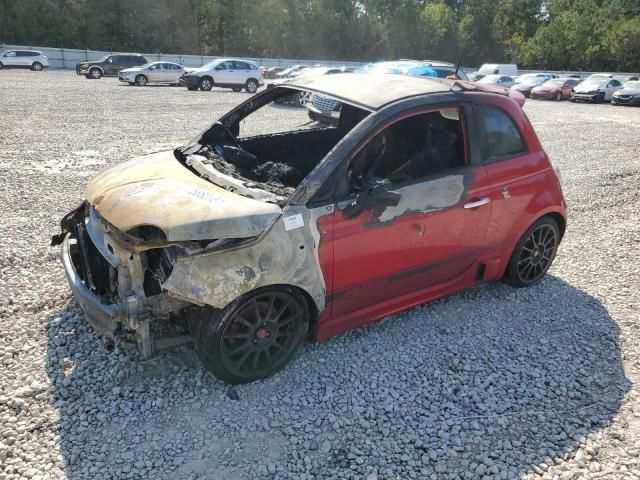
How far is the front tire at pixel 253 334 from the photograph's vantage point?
3.08 meters

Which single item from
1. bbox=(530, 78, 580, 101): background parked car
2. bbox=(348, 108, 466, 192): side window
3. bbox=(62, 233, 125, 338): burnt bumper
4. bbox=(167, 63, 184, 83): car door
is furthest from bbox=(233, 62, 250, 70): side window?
bbox=(62, 233, 125, 338): burnt bumper

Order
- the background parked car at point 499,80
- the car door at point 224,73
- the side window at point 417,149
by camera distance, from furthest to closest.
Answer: the background parked car at point 499,80 < the car door at point 224,73 < the side window at point 417,149

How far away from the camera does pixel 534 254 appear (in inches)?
183

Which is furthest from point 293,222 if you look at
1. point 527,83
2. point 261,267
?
point 527,83

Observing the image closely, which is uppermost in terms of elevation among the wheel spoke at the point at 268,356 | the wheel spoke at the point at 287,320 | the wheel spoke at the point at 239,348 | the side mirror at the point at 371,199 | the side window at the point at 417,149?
the side window at the point at 417,149

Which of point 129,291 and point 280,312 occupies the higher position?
point 129,291

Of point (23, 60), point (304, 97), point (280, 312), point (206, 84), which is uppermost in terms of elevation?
point (304, 97)

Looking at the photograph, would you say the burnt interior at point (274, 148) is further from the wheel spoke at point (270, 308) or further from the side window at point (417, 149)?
the wheel spoke at point (270, 308)

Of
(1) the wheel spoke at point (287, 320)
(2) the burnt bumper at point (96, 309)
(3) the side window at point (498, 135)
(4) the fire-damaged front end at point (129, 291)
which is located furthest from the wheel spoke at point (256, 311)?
(3) the side window at point (498, 135)

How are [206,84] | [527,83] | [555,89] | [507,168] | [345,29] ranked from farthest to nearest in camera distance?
1. [345,29]
2. [527,83]
3. [555,89]
4. [206,84]
5. [507,168]

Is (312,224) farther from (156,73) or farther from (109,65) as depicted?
(109,65)

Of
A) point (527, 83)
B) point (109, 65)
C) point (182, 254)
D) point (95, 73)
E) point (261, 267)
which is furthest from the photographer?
point (109, 65)

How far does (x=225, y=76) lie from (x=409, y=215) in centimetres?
2379

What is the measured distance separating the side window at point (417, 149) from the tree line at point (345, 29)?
166 ft
